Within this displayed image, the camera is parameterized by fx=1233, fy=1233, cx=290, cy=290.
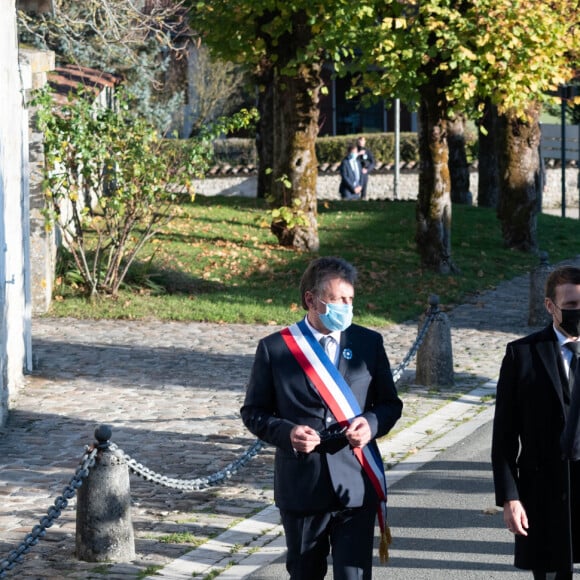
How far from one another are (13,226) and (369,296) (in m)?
7.24

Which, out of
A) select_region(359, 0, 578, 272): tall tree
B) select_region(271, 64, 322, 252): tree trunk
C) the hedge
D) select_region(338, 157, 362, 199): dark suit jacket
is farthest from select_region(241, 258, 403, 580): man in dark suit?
the hedge

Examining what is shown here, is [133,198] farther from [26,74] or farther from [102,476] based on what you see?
[102,476]

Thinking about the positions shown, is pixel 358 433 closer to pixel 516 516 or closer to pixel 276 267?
pixel 516 516

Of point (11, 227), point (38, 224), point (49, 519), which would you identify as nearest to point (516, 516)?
point (49, 519)

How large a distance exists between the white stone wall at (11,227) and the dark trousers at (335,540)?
623 cm

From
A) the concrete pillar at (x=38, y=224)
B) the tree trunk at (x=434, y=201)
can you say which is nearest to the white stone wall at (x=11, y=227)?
the concrete pillar at (x=38, y=224)

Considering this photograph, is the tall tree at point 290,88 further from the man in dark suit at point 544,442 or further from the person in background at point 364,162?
the man in dark suit at point 544,442

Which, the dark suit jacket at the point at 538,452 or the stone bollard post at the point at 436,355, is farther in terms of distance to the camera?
the stone bollard post at the point at 436,355

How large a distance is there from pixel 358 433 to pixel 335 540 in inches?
Result: 19.9

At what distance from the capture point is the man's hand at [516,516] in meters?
5.06

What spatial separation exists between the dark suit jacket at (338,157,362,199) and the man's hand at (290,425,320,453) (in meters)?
31.3

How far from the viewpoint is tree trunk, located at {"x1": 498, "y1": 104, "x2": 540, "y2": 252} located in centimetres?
2486

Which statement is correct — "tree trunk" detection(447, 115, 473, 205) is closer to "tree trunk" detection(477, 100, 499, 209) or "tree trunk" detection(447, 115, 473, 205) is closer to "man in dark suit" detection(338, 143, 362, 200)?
"tree trunk" detection(477, 100, 499, 209)

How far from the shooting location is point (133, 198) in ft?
56.0
